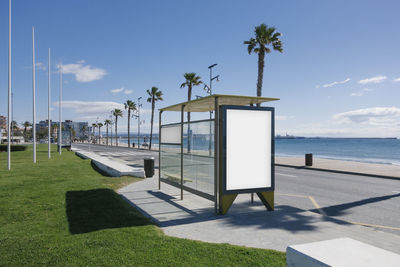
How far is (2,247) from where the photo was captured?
4.95 m

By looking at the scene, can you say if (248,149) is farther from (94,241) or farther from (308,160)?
(308,160)

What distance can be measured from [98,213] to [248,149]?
4.05 m

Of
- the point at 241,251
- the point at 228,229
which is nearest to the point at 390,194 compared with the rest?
the point at 228,229

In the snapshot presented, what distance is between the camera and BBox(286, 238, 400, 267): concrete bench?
3.05 m

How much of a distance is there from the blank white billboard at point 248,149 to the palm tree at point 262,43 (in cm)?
2028

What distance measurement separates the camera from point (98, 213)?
7070 millimetres

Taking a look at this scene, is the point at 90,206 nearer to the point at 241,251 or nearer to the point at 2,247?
the point at 2,247

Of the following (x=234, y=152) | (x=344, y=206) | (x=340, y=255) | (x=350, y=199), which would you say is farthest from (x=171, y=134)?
(x=340, y=255)

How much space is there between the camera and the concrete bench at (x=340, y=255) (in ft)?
10.0

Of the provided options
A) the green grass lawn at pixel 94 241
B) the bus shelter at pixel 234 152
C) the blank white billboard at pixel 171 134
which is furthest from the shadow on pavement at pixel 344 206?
the blank white billboard at pixel 171 134

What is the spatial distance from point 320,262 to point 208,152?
517 cm

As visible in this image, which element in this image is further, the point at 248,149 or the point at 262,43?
the point at 262,43

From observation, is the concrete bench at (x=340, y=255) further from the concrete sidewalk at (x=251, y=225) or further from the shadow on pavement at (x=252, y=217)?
the shadow on pavement at (x=252, y=217)

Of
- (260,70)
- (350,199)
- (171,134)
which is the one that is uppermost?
(260,70)
